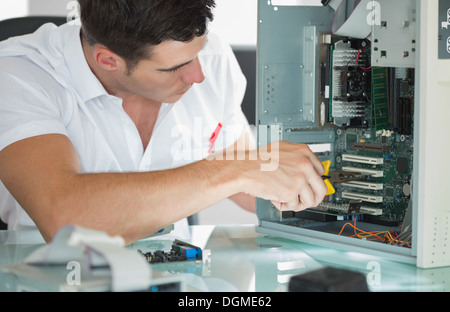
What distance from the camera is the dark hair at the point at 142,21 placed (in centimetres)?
169

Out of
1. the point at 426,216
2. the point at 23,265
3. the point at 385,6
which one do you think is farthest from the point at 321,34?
the point at 23,265

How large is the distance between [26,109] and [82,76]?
11.3 inches

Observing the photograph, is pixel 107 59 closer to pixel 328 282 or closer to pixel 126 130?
pixel 126 130

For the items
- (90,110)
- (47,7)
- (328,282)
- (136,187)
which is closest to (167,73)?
(90,110)

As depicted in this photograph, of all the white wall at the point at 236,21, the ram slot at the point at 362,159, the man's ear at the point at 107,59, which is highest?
the white wall at the point at 236,21

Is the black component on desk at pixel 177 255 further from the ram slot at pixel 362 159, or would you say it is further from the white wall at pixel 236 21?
the white wall at pixel 236 21

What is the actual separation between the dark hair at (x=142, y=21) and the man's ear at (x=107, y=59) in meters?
0.04

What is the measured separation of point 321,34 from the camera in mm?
1949

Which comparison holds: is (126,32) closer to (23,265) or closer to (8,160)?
(8,160)

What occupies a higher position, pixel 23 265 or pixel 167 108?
pixel 167 108

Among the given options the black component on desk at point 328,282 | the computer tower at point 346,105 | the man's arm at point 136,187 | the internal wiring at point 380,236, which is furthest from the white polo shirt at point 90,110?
the black component on desk at point 328,282

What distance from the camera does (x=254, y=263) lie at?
154 centimetres

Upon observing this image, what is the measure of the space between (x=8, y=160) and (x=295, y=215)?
0.85 m

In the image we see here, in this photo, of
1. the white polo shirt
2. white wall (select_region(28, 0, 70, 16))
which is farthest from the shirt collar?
white wall (select_region(28, 0, 70, 16))
